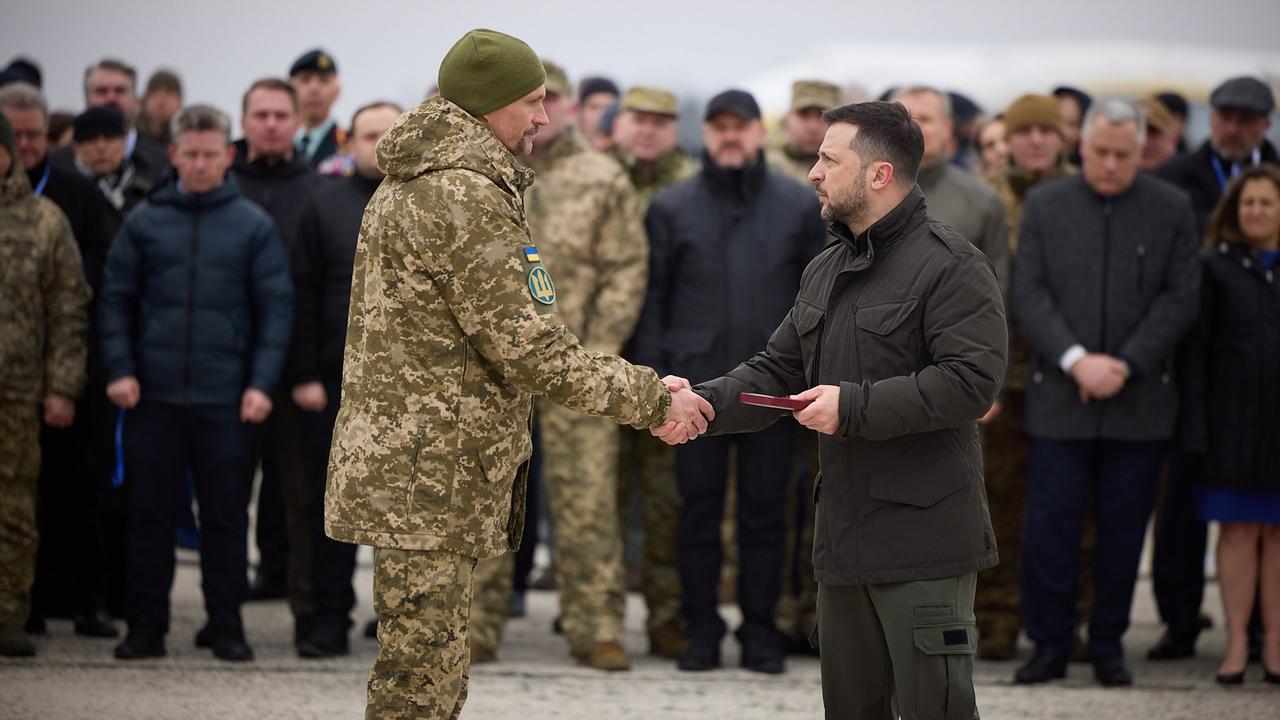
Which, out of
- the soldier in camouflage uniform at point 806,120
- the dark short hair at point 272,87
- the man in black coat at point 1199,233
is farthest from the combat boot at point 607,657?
the dark short hair at point 272,87

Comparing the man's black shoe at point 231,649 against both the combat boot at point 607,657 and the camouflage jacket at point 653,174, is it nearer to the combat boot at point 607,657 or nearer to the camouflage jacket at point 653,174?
the combat boot at point 607,657

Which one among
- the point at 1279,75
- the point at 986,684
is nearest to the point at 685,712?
the point at 986,684

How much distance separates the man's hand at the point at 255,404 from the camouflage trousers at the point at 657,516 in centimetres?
171

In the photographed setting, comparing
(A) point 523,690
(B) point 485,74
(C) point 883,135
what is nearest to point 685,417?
(C) point 883,135

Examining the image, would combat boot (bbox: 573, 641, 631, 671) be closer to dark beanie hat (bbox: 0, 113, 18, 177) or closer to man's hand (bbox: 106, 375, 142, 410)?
man's hand (bbox: 106, 375, 142, 410)

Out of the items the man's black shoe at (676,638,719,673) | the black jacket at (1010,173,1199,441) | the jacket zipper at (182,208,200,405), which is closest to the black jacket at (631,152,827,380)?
the black jacket at (1010,173,1199,441)

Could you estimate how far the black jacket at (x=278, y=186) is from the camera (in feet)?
24.7

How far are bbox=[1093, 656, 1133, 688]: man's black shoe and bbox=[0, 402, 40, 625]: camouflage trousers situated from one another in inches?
183

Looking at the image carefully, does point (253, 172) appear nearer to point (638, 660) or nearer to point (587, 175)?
point (587, 175)

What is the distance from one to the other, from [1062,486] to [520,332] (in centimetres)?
341

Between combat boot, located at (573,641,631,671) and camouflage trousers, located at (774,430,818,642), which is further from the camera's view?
camouflage trousers, located at (774,430,818,642)

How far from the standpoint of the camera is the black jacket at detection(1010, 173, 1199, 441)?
654 cm

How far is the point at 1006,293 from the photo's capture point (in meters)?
7.01

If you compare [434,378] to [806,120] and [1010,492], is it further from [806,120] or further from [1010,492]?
[806,120]
